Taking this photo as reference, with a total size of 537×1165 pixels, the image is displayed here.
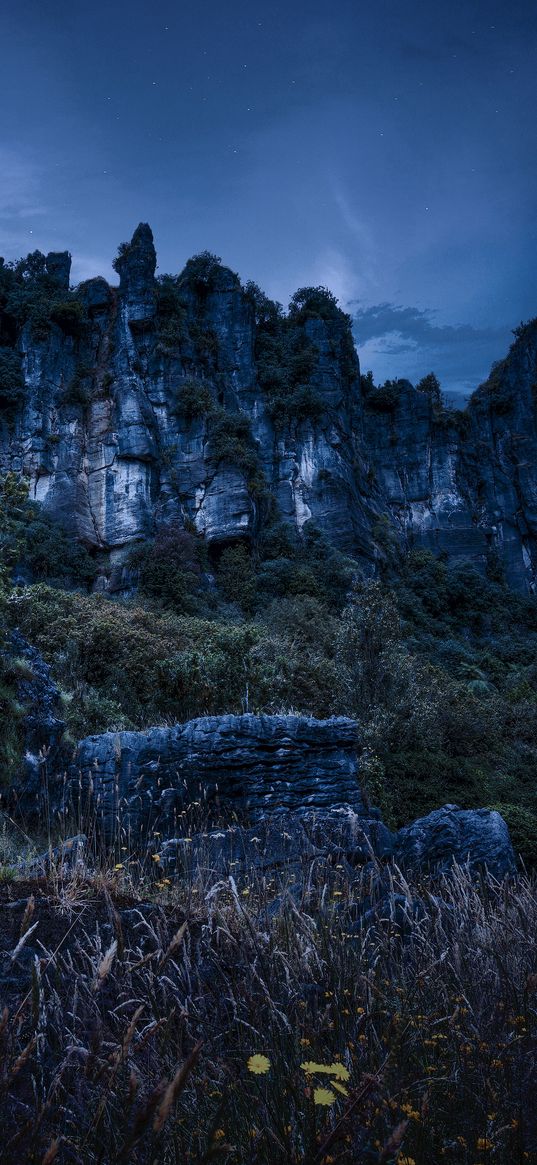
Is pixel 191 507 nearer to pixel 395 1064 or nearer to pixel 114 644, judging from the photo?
pixel 114 644

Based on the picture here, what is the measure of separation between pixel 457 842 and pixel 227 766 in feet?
9.22

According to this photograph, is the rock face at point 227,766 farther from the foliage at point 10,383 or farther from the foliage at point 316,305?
the foliage at point 316,305

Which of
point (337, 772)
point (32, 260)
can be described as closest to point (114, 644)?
point (337, 772)

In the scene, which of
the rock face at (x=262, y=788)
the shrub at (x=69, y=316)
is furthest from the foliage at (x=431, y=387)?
the rock face at (x=262, y=788)

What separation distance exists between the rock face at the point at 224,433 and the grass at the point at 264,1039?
3124 cm

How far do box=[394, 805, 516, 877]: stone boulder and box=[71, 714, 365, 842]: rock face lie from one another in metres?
0.93

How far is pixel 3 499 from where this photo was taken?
1003 centimetres

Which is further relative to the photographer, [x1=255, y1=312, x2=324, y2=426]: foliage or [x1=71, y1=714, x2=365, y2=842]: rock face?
[x1=255, y1=312, x2=324, y2=426]: foliage

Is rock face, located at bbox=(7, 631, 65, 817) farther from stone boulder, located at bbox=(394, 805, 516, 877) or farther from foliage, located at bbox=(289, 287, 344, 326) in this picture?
foliage, located at bbox=(289, 287, 344, 326)

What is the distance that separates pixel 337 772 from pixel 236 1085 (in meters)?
6.91

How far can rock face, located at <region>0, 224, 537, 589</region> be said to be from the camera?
119 ft

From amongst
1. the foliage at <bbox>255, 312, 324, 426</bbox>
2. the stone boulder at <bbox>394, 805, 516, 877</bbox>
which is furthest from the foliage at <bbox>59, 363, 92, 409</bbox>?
the stone boulder at <bbox>394, 805, 516, 877</bbox>

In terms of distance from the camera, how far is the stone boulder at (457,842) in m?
6.99

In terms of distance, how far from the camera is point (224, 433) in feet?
127
